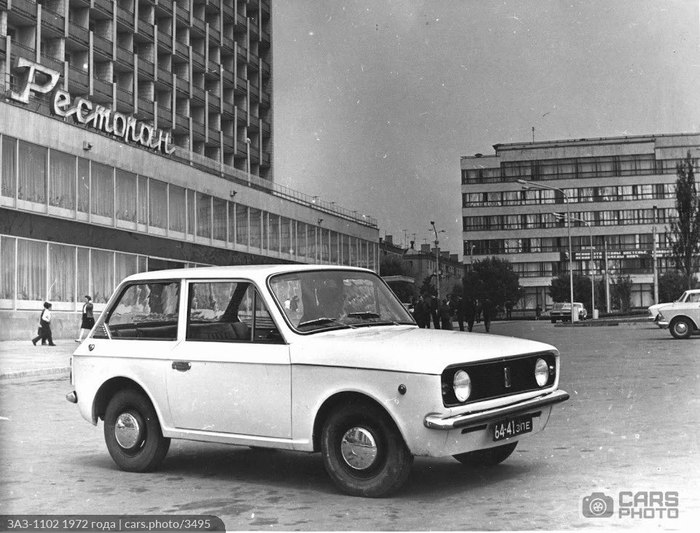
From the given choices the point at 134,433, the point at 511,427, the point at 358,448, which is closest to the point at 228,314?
the point at 134,433

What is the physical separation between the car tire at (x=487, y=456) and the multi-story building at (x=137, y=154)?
82.9 feet

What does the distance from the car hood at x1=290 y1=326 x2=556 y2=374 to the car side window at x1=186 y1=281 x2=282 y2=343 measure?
15.2 inches

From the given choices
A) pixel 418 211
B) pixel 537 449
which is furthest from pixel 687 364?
pixel 537 449

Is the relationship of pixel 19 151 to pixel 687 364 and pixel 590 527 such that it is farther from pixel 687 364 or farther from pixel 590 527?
pixel 590 527

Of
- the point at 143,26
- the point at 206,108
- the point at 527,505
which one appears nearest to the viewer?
the point at 527,505

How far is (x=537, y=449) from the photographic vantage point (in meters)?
7.68

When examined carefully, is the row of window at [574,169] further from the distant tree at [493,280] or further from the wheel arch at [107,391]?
the wheel arch at [107,391]

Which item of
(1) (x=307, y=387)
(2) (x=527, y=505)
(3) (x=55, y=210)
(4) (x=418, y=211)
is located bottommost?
(2) (x=527, y=505)

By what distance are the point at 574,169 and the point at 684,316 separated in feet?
262

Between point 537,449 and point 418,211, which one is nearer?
point 537,449

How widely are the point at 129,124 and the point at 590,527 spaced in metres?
34.8

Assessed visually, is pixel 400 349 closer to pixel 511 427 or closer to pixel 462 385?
pixel 462 385

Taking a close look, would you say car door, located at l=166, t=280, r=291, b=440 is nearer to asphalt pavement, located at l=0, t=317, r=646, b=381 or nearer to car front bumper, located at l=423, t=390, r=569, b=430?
car front bumper, located at l=423, t=390, r=569, b=430

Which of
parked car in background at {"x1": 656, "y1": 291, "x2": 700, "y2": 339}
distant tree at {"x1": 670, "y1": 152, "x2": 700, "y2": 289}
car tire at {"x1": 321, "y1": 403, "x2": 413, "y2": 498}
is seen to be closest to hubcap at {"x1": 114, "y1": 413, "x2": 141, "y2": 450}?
car tire at {"x1": 321, "y1": 403, "x2": 413, "y2": 498}
